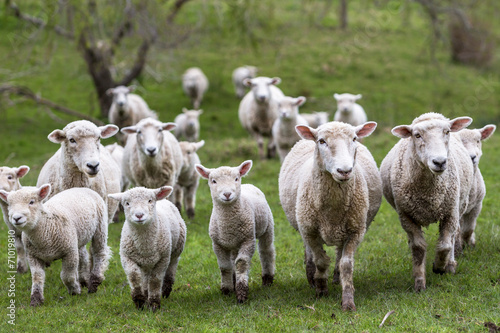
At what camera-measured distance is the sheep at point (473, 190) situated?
23.6 ft

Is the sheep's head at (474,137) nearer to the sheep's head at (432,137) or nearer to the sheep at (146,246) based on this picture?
the sheep's head at (432,137)

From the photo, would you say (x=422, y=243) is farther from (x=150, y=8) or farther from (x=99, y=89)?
(x=99, y=89)

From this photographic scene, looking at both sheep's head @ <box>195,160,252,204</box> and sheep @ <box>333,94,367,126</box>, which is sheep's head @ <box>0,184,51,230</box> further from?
sheep @ <box>333,94,367,126</box>

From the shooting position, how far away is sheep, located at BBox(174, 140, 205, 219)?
33.1 ft

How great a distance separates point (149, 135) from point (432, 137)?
4.22 metres

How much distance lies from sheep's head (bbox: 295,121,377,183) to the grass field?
4.13 feet

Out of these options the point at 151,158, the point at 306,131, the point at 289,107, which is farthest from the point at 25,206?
the point at 289,107

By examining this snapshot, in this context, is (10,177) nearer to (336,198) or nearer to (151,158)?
(151,158)

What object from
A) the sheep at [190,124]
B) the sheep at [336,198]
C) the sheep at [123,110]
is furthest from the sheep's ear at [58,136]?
the sheep at [190,124]

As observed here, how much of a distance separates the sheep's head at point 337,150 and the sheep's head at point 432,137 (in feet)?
2.23

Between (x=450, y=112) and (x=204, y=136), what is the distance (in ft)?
24.5

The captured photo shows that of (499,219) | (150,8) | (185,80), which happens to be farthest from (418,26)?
(499,219)

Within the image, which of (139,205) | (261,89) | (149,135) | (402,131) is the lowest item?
(261,89)

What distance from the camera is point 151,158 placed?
8992 mm
